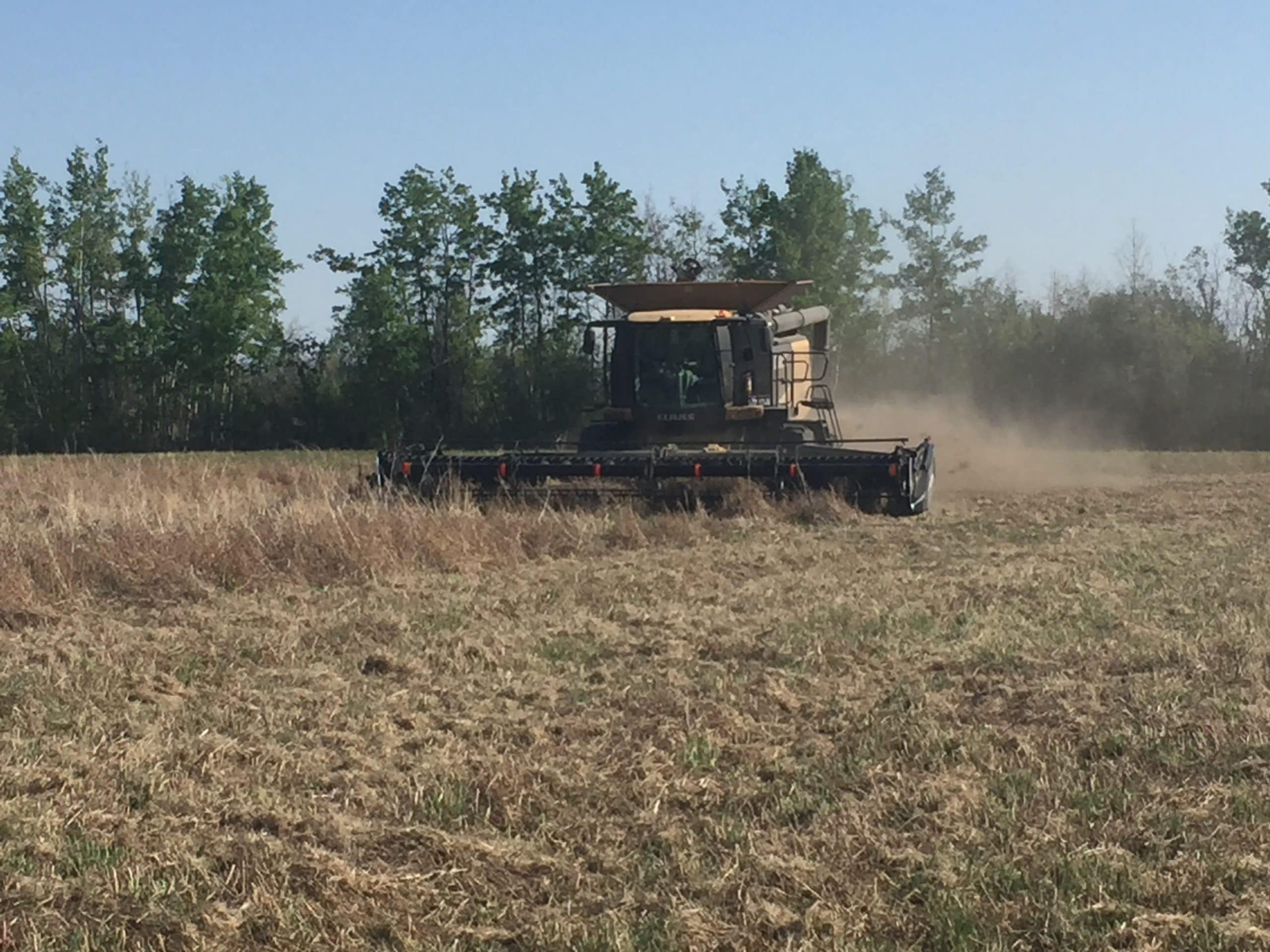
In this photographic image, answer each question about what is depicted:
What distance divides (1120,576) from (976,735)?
463 centimetres

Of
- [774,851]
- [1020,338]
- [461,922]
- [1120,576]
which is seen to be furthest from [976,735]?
[1020,338]

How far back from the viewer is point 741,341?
16.4 meters

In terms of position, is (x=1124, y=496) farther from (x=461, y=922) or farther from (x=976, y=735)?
(x=461, y=922)

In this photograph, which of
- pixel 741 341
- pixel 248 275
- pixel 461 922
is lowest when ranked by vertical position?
pixel 461 922

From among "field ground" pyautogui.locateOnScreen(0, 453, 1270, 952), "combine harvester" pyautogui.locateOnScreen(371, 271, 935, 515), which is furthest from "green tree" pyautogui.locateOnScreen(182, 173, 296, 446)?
"field ground" pyautogui.locateOnScreen(0, 453, 1270, 952)

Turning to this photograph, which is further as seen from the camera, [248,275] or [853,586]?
[248,275]

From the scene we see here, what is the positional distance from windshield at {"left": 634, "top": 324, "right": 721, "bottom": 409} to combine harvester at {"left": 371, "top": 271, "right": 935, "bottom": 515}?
1cm

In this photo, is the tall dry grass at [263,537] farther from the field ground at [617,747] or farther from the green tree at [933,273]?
the green tree at [933,273]

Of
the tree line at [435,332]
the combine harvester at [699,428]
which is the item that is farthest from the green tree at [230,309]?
the combine harvester at [699,428]

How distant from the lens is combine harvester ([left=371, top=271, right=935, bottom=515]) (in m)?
14.2

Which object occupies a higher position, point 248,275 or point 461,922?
point 248,275

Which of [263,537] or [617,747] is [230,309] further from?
[617,747]

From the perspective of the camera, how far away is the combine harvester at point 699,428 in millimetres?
14242

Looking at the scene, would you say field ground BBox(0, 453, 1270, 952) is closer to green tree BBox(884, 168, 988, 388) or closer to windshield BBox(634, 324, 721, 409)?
windshield BBox(634, 324, 721, 409)
